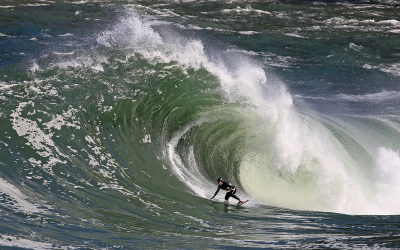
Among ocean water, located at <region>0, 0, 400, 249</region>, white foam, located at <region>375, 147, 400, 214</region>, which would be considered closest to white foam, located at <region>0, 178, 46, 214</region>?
ocean water, located at <region>0, 0, 400, 249</region>

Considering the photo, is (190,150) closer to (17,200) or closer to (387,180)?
(17,200)

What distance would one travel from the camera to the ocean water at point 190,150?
722 centimetres

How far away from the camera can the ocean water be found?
23.7ft

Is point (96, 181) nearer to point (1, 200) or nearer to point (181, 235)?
point (1, 200)

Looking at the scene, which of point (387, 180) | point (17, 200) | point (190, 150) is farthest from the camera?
point (387, 180)

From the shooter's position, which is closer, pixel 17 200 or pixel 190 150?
pixel 17 200

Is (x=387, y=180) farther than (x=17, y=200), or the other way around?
(x=387, y=180)

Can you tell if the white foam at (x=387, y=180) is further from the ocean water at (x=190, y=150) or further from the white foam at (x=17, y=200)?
the white foam at (x=17, y=200)

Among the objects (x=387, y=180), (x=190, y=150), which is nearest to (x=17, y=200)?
(x=190, y=150)

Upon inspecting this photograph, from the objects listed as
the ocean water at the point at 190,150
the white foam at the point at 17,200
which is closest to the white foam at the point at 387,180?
the ocean water at the point at 190,150

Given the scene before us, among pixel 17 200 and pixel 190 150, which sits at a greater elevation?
pixel 190 150

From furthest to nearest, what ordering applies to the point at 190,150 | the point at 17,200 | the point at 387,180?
the point at 387,180 → the point at 190,150 → the point at 17,200

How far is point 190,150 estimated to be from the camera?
12188 millimetres

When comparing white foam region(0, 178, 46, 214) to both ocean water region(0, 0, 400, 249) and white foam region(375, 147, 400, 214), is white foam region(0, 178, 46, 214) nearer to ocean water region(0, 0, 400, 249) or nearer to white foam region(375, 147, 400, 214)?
ocean water region(0, 0, 400, 249)
